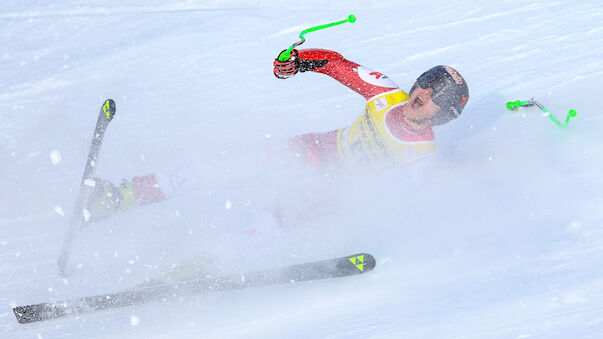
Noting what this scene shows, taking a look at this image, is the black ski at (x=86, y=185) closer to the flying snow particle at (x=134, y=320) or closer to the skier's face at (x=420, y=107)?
the flying snow particle at (x=134, y=320)

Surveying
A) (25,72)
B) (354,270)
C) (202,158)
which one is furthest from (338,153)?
(25,72)

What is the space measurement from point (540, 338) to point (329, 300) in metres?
1.15

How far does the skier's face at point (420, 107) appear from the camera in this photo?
3.32 meters

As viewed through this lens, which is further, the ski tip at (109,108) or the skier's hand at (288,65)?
the ski tip at (109,108)

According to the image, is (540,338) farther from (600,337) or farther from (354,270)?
Result: (354,270)

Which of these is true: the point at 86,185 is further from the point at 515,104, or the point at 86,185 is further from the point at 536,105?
the point at 536,105

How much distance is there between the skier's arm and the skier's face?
28 centimetres

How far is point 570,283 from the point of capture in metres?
3.20

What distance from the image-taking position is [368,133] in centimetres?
362

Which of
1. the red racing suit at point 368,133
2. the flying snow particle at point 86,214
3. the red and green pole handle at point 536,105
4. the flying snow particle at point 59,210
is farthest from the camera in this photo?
the red and green pole handle at point 536,105

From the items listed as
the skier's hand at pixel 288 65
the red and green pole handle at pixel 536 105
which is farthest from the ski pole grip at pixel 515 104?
the skier's hand at pixel 288 65

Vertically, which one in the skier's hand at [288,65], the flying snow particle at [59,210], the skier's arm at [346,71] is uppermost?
the skier's hand at [288,65]

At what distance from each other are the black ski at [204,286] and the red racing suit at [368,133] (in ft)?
2.21

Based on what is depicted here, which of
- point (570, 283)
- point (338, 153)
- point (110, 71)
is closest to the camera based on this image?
point (570, 283)
